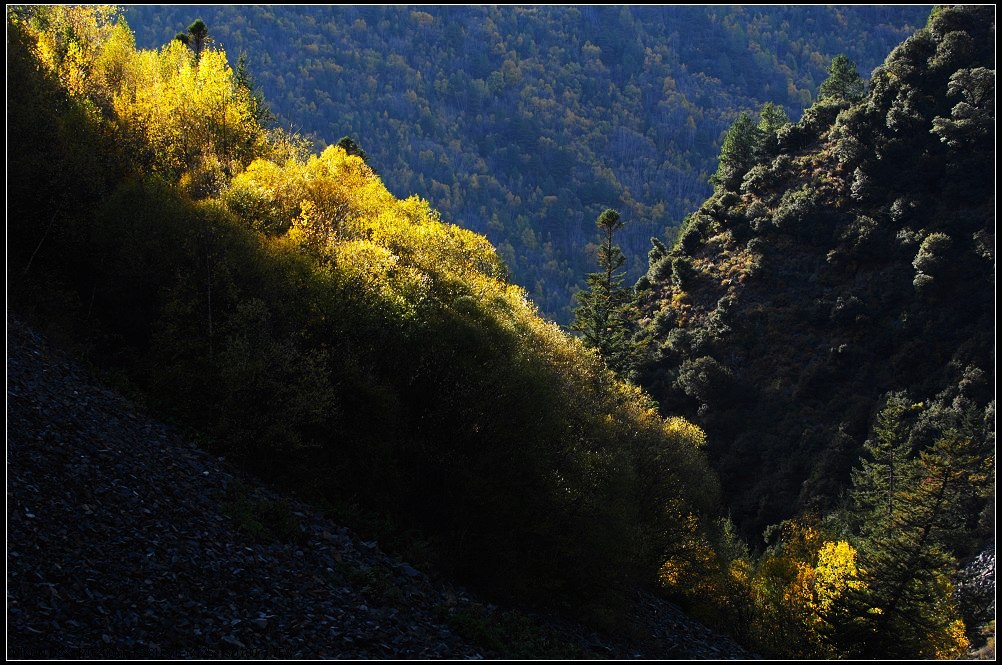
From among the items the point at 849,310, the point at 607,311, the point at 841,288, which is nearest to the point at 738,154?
the point at 841,288

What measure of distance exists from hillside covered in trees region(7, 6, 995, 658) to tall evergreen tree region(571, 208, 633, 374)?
21250mm

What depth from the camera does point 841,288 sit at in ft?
355

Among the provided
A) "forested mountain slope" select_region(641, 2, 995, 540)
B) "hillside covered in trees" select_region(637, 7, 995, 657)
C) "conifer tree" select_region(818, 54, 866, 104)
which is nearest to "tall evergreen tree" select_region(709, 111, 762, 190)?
"hillside covered in trees" select_region(637, 7, 995, 657)

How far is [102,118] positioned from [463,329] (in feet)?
84.3

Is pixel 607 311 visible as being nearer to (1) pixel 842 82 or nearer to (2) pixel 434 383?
(2) pixel 434 383

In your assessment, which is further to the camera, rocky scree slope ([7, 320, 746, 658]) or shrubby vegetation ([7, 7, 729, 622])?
shrubby vegetation ([7, 7, 729, 622])

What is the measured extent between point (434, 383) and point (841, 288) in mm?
82424

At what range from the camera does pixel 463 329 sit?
140 feet

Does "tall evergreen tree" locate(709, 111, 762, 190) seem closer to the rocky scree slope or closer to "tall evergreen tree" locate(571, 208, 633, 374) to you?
"tall evergreen tree" locate(571, 208, 633, 374)

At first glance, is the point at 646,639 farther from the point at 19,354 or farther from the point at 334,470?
the point at 19,354

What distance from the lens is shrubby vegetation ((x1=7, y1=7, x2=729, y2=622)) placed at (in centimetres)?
3653

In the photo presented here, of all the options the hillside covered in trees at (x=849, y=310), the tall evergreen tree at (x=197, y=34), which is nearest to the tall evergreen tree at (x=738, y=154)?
the hillside covered in trees at (x=849, y=310)

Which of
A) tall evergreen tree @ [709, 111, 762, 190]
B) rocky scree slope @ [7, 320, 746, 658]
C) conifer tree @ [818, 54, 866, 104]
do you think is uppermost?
conifer tree @ [818, 54, 866, 104]

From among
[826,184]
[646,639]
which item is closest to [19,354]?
[646,639]
